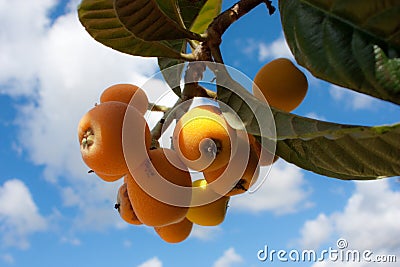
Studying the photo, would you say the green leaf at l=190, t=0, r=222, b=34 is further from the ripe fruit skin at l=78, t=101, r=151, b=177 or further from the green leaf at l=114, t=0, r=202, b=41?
the ripe fruit skin at l=78, t=101, r=151, b=177

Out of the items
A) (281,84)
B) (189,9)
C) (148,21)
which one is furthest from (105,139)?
(189,9)

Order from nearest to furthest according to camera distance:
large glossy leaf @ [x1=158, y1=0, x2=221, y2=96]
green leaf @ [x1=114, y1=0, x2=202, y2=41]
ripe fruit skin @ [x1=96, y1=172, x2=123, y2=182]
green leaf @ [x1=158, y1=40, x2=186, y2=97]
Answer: green leaf @ [x1=114, y1=0, x2=202, y2=41], ripe fruit skin @ [x1=96, y1=172, x2=123, y2=182], green leaf @ [x1=158, y1=40, x2=186, y2=97], large glossy leaf @ [x1=158, y1=0, x2=221, y2=96]

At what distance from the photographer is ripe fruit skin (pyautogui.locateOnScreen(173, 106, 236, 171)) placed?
1161mm

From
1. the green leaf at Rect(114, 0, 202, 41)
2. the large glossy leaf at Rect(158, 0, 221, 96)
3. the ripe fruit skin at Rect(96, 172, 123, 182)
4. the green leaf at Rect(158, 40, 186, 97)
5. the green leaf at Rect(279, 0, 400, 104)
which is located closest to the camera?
the green leaf at Rect(279, 0, 400, 104)

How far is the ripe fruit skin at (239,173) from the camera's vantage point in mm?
1191

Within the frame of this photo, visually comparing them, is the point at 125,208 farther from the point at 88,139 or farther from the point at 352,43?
the point at 352,43

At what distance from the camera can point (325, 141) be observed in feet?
3.37

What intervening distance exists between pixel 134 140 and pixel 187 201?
173 mm

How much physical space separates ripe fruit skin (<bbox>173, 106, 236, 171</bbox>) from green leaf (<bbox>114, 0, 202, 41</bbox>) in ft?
0.53

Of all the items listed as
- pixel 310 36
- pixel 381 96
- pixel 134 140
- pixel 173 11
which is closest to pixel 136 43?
pixel 173 11

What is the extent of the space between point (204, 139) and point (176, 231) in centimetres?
27

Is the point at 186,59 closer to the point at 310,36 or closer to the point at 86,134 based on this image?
the point at 86,134

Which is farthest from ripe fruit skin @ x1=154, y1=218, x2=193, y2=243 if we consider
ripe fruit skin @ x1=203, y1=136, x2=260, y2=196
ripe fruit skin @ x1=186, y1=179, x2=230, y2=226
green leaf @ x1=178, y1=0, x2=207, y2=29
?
green leaf @ x1=178, y1=0, x2=207, y2=29

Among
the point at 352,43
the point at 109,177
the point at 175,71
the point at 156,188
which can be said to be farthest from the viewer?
the point at 175,71
